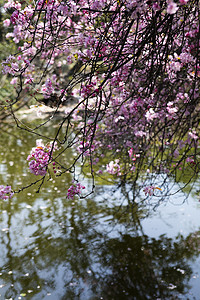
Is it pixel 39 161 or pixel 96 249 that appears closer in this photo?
pixel 39 161

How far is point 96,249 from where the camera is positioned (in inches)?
162

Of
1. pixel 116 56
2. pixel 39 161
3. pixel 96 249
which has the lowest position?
pixel 96 249

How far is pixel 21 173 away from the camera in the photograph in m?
6.95

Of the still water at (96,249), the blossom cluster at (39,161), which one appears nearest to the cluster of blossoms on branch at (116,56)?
the blossom cluster at (39,161)

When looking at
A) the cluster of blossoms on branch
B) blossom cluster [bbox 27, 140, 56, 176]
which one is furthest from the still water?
blossom cluster [bbox 27, 140, 56, 176]

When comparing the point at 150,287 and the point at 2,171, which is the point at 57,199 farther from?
the point at 150,287

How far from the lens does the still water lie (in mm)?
3381

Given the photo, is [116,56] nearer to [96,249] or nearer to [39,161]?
[39,161]

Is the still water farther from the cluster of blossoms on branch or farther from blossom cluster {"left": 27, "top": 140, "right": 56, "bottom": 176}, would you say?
blossom cluster {"left": 27, "top": 140, "right": 56, "bottom": 176}

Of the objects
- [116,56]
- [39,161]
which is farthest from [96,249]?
[116,56]

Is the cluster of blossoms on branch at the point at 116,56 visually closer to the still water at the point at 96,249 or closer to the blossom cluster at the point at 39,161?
the blossom cluster at the point at 39,161

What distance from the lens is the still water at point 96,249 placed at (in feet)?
11.1

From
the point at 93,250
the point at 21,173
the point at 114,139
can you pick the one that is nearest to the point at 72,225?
the point at 93,250

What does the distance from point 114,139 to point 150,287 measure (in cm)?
221
